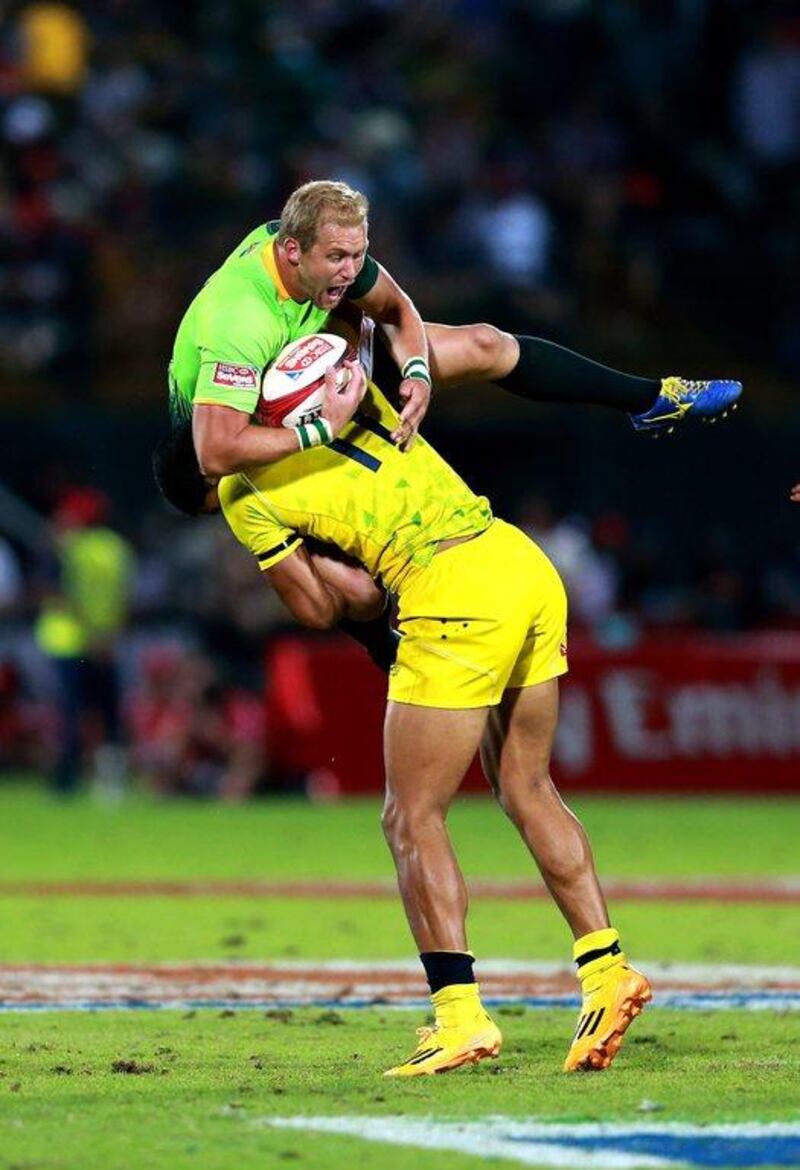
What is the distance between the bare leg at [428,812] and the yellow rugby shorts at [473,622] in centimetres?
7

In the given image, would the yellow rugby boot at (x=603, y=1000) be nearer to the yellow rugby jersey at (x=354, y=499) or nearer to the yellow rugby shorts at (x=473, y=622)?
the yellow rugby shorts at (x=473, y=622)

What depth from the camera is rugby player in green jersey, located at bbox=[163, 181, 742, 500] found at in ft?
23.0

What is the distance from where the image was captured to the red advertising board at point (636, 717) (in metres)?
19.3

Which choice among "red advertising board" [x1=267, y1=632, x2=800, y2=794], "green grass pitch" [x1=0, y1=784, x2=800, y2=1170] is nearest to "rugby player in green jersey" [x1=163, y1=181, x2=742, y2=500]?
"green grass pitch" [x1=0, y1=784, x2=800, y2=1170]

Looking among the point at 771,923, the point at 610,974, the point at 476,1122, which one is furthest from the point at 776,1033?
the point at 771,923

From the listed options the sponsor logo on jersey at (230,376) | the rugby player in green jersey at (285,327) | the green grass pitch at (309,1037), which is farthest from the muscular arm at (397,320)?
the green grass pitch at (309,1037)

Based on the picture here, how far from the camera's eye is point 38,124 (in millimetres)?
22891

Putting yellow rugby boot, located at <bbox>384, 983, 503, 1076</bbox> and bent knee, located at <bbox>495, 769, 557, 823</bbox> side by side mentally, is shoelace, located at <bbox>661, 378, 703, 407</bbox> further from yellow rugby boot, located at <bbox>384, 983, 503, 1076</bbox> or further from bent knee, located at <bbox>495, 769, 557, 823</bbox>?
yellow rugby boot, located at <bbox>384, 983, 503, 1076</bbox>

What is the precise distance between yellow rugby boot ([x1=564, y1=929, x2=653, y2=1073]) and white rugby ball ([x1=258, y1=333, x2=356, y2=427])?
5.84 ft

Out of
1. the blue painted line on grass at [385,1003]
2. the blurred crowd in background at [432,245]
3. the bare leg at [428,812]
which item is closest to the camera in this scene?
the bare leg at [428,812]

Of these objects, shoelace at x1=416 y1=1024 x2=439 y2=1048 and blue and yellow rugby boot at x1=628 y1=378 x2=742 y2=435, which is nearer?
shoelace at x1=416 y1=1024 x2=439 y2=1048

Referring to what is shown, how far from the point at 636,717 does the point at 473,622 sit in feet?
40.3

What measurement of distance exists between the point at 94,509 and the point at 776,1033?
41.7ft

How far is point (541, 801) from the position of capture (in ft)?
24.9
